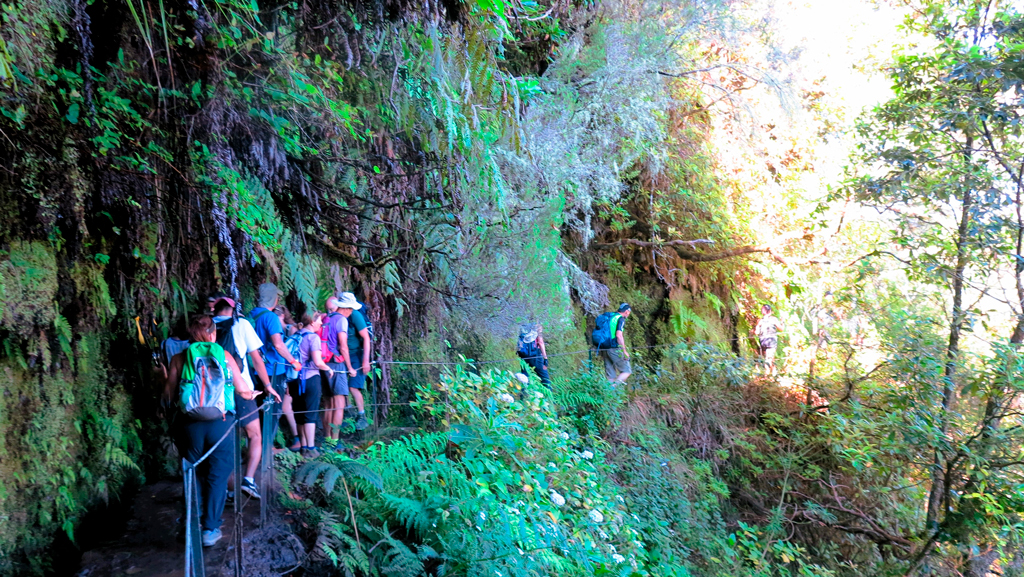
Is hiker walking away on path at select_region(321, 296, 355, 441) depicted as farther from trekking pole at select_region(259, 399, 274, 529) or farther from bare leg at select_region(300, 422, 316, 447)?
trekking pole at select_region(259, 399, 274, 529)

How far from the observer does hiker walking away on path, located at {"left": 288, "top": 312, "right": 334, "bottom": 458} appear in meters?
6.08

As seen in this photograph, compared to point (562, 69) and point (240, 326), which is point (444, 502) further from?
point (562, 69)

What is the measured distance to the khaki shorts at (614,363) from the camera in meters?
10.4

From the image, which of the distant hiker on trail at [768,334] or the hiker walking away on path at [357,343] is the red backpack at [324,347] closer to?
the hiker walking away on path at [357,343]

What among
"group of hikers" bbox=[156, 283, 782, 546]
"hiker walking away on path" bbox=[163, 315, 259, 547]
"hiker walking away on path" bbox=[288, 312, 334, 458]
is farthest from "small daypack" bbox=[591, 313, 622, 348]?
"hiker walking away on path" bbox=[163, 315, 259, 547]

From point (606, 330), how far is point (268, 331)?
20.0 ft

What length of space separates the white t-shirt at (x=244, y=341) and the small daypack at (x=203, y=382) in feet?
1.51

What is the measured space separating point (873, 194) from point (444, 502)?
7.92 metres

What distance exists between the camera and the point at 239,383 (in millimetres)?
4531

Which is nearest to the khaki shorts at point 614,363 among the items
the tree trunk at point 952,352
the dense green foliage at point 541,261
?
the dense green foliage at point 541,261

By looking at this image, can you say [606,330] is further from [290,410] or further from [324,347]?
[290,410]

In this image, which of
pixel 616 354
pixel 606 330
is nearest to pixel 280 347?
pixel 606 330

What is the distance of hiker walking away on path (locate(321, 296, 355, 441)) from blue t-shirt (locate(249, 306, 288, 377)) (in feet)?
2.48

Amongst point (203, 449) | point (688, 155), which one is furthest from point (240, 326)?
point (688, 155)
